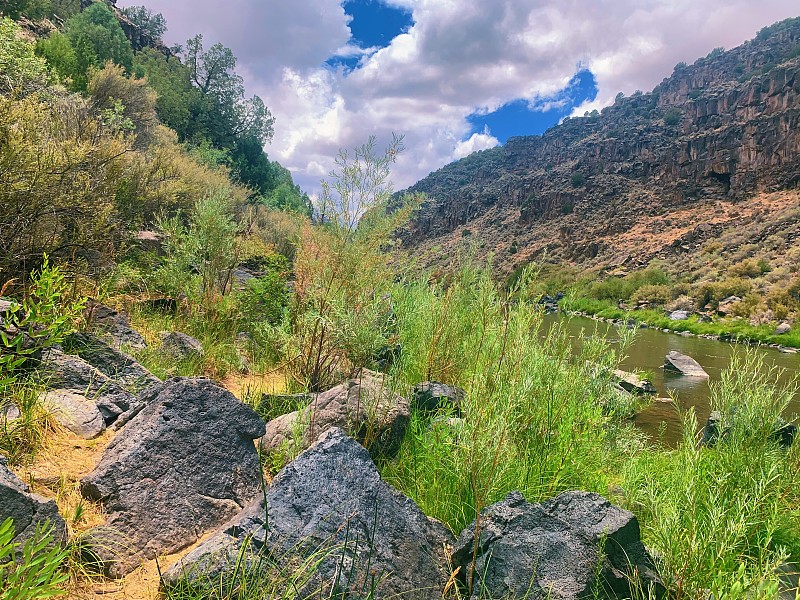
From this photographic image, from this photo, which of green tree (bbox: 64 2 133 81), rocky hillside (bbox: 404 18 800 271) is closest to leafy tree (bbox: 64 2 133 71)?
green tree (bbox: 64 2 133 81)

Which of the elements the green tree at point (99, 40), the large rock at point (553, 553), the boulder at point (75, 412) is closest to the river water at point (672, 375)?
the large rock at point (553, 553)

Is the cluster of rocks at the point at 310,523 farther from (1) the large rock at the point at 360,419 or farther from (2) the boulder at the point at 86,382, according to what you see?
(2) the boulder at the point at 86,382

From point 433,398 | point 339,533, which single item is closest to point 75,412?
point 339,533

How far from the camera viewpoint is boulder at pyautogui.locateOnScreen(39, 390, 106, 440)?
295 cm

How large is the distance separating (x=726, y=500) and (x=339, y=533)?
6.86 feet

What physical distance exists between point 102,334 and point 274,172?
4540 cm

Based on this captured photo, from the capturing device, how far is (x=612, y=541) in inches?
81.7

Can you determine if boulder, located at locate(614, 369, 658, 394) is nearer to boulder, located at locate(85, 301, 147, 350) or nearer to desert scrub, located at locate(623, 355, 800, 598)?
desert scrub, located at locate(623, 355, 800, 598)

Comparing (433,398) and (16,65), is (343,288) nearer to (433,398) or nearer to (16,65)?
(433,398)

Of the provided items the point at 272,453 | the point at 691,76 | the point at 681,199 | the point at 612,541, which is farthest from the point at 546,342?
the point at 691,76

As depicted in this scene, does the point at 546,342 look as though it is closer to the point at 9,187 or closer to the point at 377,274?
the point at 377,274

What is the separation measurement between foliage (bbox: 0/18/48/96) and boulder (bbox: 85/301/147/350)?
18.9 ft

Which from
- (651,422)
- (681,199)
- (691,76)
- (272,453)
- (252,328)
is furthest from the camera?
(691,76)

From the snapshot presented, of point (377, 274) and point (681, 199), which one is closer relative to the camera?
point (377, 274)
